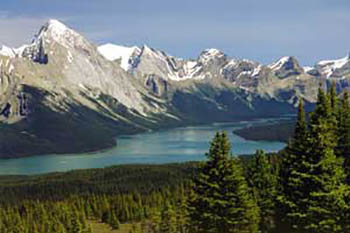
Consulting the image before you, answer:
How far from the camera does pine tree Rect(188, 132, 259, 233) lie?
35.5m

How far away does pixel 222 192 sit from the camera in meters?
35.7

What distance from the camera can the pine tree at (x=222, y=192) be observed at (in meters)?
35.5

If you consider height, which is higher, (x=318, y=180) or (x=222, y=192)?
(x=318, y=180)

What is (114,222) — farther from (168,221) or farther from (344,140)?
(344,140)

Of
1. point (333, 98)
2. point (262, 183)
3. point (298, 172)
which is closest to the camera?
point (298, 172)

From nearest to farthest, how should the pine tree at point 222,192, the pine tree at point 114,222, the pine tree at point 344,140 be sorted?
the pine tree at point 222,192, the pine tree at point 344,140, the pine tree at point 114,222

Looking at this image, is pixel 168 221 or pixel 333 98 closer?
pixel 333 98

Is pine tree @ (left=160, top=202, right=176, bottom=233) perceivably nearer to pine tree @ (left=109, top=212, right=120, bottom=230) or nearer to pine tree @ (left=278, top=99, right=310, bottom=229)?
pine tree @ (left=109, top=212, right=120, bottom=230)

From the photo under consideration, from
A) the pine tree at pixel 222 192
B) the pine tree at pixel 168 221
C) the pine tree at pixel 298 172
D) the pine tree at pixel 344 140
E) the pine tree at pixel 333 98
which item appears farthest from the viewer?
the pine tree at pixel 168 221

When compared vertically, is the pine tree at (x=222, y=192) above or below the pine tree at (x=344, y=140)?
below

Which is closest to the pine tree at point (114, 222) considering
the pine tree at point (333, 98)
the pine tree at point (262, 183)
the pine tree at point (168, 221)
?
the pine tree at point (168, 221)

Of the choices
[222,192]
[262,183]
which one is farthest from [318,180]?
[262,183]

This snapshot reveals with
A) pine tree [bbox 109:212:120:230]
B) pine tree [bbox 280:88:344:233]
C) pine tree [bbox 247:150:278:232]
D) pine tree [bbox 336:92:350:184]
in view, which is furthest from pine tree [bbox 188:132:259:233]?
pine tree [bbox 109:212:120:230]

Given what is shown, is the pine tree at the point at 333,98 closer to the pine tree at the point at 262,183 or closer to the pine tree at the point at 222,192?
the pine tree at the point at 222,192
